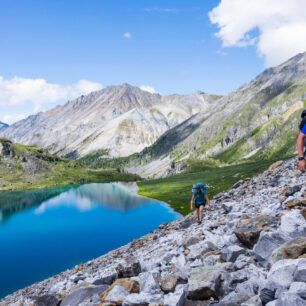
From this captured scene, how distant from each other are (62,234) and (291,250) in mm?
90105

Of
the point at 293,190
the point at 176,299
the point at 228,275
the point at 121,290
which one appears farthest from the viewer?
the point at 293,190

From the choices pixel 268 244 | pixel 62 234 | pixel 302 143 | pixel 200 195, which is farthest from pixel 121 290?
pixel 62 234

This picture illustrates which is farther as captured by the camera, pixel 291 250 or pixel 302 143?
pixel 302 143

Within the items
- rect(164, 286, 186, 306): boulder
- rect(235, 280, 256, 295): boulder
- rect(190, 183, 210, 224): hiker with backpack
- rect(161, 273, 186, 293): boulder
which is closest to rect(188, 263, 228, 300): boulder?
rect(164, 286, 186, 306): boulder

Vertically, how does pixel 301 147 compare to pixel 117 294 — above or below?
above

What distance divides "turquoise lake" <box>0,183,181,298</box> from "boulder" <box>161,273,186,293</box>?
5034 cm

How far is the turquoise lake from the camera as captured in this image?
59.0 m

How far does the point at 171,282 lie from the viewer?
→ 37.0 feet

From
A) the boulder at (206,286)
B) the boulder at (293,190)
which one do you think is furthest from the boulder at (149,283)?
the boulder at (293,190)

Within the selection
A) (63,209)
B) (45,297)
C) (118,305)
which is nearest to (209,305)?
(118,305)

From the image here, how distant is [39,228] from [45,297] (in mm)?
92591

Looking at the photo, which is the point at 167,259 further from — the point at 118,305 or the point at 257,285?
the point at 257,285

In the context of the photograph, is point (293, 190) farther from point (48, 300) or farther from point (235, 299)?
point (48, 300)

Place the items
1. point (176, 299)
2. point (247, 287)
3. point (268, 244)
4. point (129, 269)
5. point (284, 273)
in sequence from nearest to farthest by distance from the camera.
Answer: point (284, 273), point (247, 287), point (176, 299), point (268, 244), point (129, 269)
